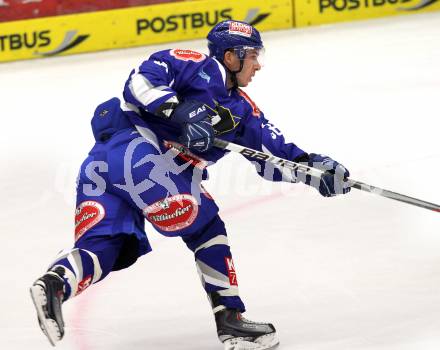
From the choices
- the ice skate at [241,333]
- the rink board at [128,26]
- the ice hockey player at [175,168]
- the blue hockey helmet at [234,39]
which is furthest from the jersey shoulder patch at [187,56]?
the rink board at [128,26]

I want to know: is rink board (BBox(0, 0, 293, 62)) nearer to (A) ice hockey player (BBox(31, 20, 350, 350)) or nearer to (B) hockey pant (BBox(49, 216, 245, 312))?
(A) ice hockey player (BBox(31, 20, 350, 350))

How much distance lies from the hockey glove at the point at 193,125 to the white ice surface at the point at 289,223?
84cm

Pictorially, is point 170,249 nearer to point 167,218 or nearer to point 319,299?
point 319,299

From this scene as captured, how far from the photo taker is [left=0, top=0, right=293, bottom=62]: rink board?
11438mm

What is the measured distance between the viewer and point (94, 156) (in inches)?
168

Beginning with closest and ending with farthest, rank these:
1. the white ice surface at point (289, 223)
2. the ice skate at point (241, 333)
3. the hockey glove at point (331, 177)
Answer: the ice skate at point (241, 333), the hockey glove at point (331, 177), the white ice surface at point (289, 223)

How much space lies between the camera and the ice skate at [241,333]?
14.0 ft

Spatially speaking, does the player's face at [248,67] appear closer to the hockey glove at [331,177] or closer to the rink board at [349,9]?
the hockey glove at [331,177]

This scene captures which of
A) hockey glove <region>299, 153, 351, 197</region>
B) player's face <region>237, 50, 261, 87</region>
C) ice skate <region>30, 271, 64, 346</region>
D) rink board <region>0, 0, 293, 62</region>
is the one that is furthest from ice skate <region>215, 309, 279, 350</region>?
rink board <region>0, 0, 293, 62</region>

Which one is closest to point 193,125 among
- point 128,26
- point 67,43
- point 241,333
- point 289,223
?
point 241,333

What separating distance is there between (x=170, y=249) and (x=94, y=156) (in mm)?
1444

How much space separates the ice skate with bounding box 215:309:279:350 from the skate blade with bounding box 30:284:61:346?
0.71 m

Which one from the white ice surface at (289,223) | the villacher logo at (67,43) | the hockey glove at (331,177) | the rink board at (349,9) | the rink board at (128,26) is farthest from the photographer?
the rink board at (349,9)

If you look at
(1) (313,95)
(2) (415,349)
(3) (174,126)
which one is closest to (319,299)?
(2) (415,349)
